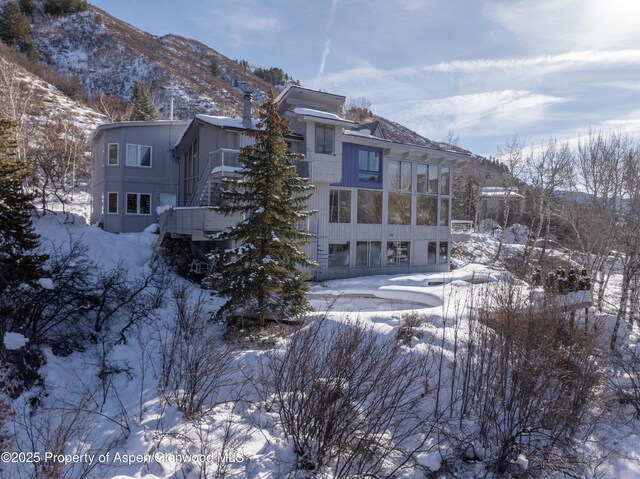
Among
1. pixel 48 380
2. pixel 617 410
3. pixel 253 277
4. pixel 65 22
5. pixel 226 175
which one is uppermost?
pixel 65 22

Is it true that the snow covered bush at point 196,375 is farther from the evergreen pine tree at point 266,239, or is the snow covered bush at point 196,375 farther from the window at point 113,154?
the window at point 113,154

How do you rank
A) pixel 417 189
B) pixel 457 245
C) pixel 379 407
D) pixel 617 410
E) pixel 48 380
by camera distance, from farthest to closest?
pixel 457 245, pixel 417 189, pixel 617 410, pixel 48 380, pixel 379 407

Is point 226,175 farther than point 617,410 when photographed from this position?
Yes

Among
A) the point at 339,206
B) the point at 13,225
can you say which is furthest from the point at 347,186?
the point at 13,225

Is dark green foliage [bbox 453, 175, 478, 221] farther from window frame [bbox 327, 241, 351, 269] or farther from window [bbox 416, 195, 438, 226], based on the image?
window frame [bbox 327, 241, 351, 269]

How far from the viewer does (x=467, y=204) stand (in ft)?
159

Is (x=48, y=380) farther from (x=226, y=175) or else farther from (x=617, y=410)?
(x=617, y=410)

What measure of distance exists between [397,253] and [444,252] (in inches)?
155

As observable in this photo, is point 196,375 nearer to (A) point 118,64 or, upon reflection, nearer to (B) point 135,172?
(B) point 135,172

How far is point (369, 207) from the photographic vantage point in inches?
864

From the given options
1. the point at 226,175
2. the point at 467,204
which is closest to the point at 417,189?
the point at 226,175

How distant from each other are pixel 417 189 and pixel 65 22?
88541 mm

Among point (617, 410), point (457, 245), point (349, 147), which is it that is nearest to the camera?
point (617, 410)

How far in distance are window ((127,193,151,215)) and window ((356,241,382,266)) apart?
12498mm
